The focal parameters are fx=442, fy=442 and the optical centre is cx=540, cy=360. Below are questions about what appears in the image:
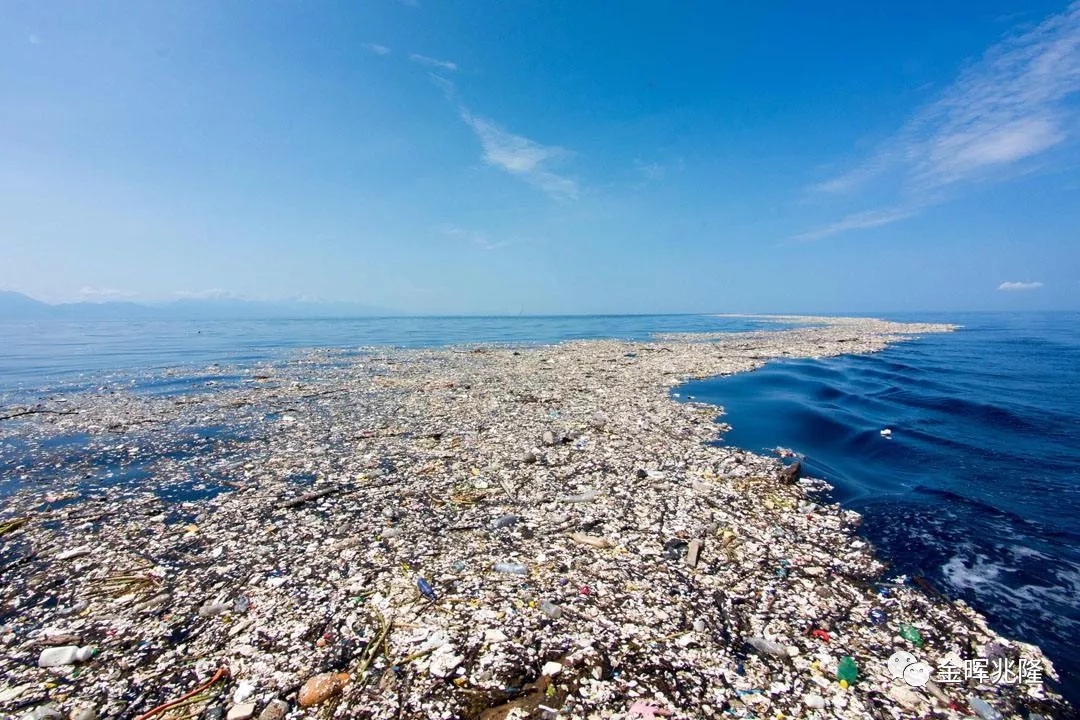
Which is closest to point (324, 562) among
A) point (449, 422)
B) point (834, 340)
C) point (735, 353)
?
point (449, 422)

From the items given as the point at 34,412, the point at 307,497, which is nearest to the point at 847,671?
the point at 307,497

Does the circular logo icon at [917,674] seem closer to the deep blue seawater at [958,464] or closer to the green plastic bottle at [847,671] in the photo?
the green plastic bottle at [847,671]

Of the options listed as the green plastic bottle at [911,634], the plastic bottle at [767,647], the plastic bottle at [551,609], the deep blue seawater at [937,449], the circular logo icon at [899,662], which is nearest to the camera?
the circular logo icon at [899,662]

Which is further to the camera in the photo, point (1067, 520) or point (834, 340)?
point (834, 340)

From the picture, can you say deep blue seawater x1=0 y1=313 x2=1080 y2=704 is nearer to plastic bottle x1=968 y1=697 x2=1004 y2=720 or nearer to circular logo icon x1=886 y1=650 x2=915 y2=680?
plastic bottle x1=968 y1=697 x2=1004 y2=720

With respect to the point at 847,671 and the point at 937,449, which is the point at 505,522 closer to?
the point at 847,671

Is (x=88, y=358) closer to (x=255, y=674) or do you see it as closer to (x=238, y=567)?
(x=238, y=567)

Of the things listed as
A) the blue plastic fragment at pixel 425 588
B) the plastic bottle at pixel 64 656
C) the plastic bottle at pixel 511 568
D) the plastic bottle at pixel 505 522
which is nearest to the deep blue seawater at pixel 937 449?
the plastic bottle at pixel 64 656
